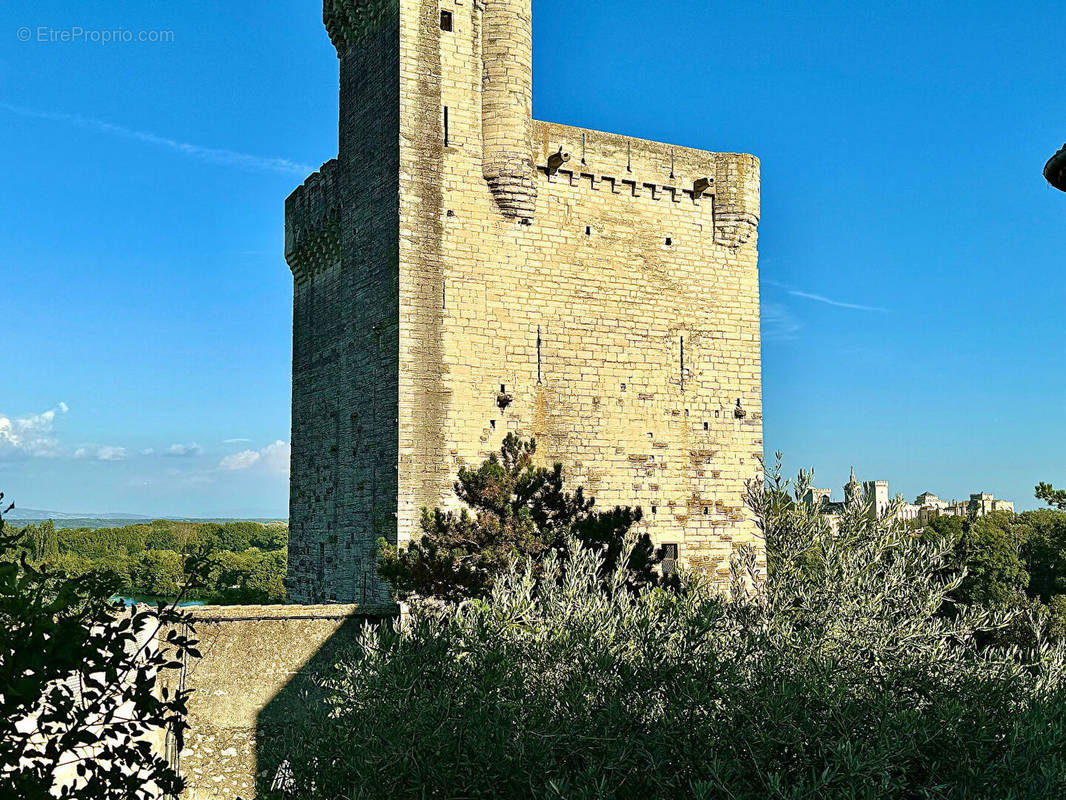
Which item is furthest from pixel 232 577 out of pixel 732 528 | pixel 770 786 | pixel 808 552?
pixel 770 786

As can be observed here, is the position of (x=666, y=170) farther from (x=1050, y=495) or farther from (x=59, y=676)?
(x=59, y=676)

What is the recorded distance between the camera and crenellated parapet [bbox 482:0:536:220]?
15617mm

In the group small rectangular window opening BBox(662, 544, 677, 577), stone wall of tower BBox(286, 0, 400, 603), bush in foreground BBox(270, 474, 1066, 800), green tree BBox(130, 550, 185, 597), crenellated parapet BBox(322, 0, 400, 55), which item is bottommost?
green tree BBox(130, 550, 185, 597)

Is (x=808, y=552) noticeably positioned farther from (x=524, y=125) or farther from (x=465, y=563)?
(x=524, y=125)

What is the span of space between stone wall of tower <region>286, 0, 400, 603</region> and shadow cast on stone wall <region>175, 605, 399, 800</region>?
2.10 metres

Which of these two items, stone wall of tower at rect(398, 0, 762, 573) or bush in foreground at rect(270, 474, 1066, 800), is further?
stone wall of tower at rect(398, 0, 762, 573)

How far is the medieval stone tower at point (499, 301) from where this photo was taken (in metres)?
15.0

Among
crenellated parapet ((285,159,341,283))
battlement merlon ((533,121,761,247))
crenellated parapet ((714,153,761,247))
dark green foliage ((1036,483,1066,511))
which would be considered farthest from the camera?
crenellated parapet ((714,153,761,247))

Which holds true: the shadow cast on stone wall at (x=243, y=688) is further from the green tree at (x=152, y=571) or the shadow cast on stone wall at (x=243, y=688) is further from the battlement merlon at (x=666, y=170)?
the green tree at (x=152, y=571)

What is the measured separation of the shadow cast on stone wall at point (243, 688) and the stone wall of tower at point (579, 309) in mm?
2304

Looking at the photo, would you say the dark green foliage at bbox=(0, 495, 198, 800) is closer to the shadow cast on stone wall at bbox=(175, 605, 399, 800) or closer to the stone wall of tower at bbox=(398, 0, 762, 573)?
the shadow cast on stone wall at bbox=(175, 605, 399, 800)

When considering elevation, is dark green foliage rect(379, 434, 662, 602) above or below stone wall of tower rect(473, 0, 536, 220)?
below

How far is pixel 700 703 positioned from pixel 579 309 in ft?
33.9

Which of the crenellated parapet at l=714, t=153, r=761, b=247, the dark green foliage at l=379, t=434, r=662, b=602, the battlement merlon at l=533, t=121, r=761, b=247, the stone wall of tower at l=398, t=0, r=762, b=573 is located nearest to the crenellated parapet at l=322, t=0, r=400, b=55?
the stone wall of tower at l=398, t=0, r=762, b=573
